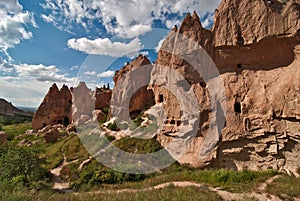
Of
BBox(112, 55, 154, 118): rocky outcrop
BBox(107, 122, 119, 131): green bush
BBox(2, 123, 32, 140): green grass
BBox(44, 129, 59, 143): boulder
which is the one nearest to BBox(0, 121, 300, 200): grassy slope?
BBox(107, 122, 119, 131): green bush

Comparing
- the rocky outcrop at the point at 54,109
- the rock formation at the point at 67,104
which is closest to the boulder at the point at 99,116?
the rock formation at the point at 67,104

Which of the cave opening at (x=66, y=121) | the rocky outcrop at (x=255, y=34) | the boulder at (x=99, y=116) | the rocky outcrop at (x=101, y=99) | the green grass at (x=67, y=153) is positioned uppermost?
the rocky outcrop at (x=255, y=34)

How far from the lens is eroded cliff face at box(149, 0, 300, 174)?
34.7 ft

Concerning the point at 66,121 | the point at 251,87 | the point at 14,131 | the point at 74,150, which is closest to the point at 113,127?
the point at 74,150

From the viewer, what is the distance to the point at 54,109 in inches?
1125

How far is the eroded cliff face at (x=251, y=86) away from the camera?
10570 millimetres

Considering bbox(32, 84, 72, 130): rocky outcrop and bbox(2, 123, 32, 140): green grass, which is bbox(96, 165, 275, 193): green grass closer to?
bbox(2, 123, 32, 140): green grass

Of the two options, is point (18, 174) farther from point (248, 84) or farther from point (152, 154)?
point (248, 84)

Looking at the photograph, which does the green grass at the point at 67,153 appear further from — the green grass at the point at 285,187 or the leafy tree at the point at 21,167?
the green grass at the point at 285,187

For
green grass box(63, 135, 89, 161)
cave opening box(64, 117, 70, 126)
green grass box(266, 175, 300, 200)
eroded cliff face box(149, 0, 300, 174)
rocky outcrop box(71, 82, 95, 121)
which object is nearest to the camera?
green grass box(266, 175, 300, 200)

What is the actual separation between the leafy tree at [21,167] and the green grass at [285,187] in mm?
12047

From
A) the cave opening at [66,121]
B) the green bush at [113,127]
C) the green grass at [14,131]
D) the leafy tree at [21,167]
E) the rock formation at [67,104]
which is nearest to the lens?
the leafy tree at [21,167]

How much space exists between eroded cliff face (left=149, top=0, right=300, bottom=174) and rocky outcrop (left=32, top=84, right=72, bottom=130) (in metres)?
22.2

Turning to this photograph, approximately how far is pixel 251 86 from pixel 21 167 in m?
15.0
